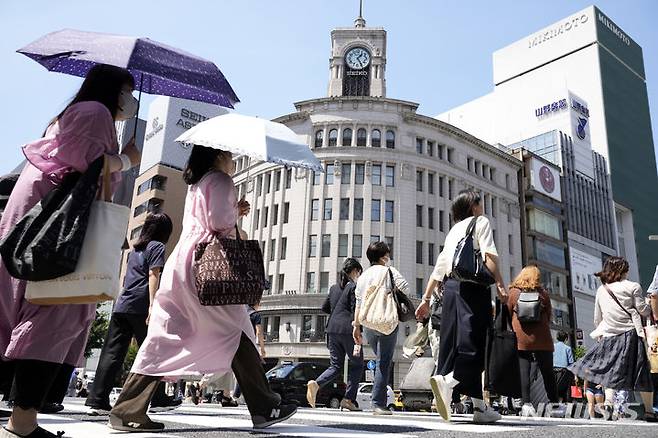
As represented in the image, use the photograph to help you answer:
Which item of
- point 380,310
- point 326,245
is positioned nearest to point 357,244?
point 326,245

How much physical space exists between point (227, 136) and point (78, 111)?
0.91m

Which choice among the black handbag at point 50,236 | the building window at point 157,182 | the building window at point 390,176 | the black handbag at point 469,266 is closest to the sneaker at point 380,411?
the black handbag at point 469,266

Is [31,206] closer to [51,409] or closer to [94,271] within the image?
[94,271]

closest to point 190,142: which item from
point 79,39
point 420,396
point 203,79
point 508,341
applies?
point 203,79

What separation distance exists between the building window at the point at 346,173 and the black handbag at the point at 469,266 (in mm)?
38537

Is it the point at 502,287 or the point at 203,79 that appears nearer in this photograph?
the point at 203,79

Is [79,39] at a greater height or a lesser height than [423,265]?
lesser

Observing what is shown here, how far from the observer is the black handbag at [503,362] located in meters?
5.03

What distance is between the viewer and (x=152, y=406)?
187 inches

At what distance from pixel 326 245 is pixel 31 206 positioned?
38774 millimetres

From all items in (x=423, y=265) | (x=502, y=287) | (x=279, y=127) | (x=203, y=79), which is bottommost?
(x=502, y=287)

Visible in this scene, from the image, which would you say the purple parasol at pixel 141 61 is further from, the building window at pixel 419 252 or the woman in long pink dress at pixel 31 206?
the building window at pixel 419 252

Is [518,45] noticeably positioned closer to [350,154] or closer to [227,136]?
[350,154]

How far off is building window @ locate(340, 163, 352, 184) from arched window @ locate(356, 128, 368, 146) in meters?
2.11
